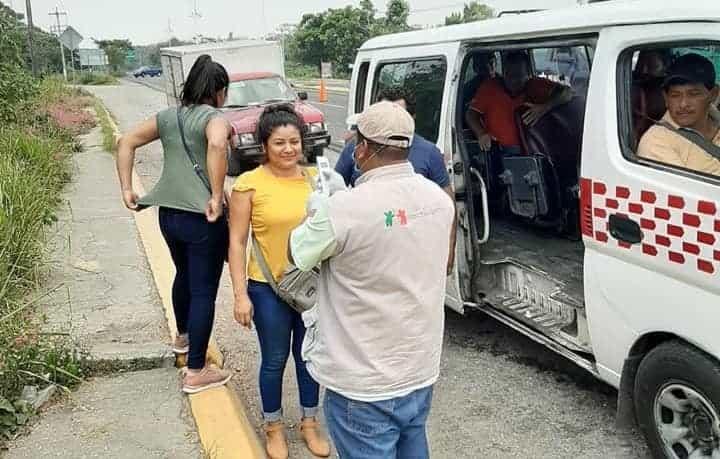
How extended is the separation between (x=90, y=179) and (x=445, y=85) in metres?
8.23

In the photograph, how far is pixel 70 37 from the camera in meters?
27.1

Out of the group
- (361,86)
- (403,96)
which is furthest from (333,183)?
(361,86)

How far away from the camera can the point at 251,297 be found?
3506mm

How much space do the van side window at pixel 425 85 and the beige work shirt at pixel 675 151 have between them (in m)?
1.66

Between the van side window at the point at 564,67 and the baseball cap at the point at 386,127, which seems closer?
the baseball cap at the point at 386,127

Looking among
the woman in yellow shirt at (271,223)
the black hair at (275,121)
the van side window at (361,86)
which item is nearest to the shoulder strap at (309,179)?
the woman in yellow shirt at (271,223)

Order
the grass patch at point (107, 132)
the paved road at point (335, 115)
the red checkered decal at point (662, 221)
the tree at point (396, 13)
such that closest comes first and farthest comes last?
the red checkered decal at point (662, 221)
the grass patch at point (107, 132)
the paved road at point (335, 115)
the tree at point (396, 13)

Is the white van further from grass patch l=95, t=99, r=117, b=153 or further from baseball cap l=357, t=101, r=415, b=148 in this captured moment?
grass patch l=95, t=99, r=117, b=153

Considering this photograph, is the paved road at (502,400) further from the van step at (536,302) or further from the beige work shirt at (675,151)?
the beige work shirt at (675,151)

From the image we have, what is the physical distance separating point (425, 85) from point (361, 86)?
46.5 inches

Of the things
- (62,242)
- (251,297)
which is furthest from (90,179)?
(251,297)

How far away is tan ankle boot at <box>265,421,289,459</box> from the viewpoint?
3.63 metres

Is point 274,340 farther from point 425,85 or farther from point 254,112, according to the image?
point 254,112

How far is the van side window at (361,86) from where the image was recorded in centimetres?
606
